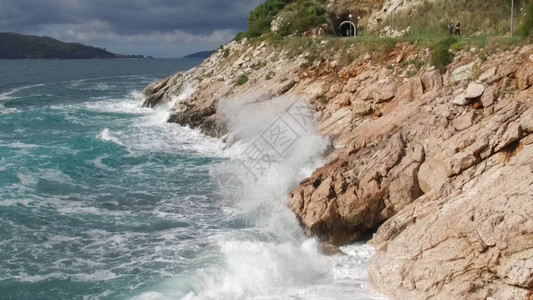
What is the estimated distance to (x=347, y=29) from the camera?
38875 millimetres

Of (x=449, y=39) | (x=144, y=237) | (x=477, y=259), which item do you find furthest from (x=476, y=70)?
(x=144, y=237)

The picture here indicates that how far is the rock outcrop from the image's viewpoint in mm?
→ 10672

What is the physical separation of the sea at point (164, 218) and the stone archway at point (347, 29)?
1259 centimetres

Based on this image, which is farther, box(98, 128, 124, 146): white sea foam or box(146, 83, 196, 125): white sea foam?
box(146, 83, 196, 125): white sea foam

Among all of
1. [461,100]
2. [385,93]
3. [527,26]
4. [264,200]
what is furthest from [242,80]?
[461,100]

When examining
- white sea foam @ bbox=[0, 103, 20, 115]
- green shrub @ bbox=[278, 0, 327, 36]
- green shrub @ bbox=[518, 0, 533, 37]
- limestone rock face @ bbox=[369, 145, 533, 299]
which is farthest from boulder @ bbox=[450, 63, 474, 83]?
white sea foam @ bbox=[0, 103, 20, 115]

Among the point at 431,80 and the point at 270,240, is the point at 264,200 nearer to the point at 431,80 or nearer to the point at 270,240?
the point at 270,240

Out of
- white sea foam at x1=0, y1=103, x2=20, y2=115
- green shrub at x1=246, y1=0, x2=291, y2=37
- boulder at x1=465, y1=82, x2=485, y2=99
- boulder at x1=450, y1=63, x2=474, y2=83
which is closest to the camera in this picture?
boulder at x1=465, y1=82, x2=485, y2=99

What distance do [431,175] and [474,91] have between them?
138 inches

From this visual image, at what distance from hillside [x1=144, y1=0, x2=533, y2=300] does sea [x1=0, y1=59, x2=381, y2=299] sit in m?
0.91

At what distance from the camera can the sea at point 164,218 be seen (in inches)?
497

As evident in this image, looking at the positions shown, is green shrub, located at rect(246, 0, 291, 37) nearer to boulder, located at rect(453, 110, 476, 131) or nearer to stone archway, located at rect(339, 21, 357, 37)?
stone archway, located at rect(339, 21, 357, 37)

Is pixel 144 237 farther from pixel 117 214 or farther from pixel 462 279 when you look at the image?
pixel 462 279

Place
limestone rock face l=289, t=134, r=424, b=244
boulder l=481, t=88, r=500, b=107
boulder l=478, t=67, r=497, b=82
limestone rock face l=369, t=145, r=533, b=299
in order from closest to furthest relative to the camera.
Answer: limestone rock face l=369, t=145, r=533, b=299 → limestone rock face l=289, t=134, r=424, b=244 → boulder l=481, t=88, r=500, b=107 → boulder l=478, t=67, r=497, b=82
